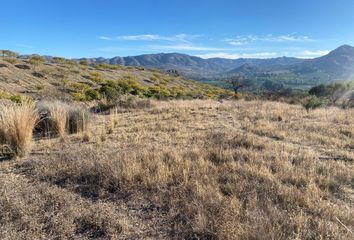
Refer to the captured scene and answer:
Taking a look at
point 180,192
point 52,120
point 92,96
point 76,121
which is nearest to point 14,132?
point 52,120

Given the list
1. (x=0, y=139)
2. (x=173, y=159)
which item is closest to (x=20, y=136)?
(x=0, y=139)

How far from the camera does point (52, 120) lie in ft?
26.9

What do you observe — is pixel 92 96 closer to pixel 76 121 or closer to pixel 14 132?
pixel 76 121

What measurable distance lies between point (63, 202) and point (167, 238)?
161cm

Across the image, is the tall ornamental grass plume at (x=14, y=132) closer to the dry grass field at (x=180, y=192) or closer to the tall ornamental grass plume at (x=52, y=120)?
the dry grass field at (x=180, y=192)

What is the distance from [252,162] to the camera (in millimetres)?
5402

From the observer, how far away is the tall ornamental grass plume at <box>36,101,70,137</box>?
803cm

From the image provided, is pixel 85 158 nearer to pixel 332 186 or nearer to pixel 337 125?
pixel 332 186

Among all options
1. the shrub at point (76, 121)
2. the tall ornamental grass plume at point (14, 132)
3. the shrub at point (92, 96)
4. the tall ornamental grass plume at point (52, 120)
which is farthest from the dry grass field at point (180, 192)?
the shrub at point (92, 96)

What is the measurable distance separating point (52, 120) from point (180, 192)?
5537 millimetres

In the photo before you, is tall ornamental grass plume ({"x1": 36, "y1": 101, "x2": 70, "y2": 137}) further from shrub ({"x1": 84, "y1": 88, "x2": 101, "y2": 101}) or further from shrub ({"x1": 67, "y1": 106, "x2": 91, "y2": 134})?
shrub ({"x1": 84, "y1": 88, "x2": 101, "y2": 101})

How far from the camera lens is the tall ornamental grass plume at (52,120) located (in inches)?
316

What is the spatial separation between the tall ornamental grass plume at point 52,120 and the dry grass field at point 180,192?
909mm

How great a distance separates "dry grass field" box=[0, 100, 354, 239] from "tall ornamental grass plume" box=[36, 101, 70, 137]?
909 mm
